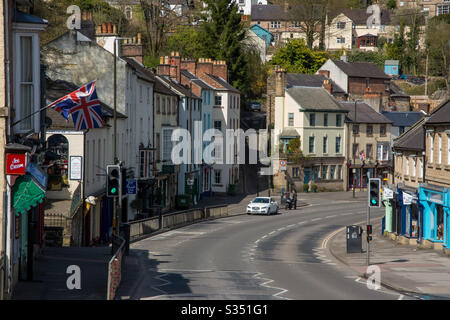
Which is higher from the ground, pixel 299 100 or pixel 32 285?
pixel 299 100

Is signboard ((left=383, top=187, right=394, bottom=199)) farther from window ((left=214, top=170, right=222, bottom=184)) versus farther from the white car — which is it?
window ((left=214, top=170, right=222, bottom=184))

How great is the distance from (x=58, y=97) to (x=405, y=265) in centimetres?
1996

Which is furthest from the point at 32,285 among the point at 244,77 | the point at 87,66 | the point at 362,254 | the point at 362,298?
the point at 244,77

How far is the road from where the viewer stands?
25.7m

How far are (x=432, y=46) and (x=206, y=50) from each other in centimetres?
5245

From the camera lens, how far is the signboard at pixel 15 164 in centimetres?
2111

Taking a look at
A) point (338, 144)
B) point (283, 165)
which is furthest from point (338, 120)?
point (283, 165)

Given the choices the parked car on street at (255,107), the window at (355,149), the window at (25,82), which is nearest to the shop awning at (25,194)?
the window at (25,82)

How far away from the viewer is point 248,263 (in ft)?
114

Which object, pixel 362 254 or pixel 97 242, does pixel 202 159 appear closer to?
pixel 97 242

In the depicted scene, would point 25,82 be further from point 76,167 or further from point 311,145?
point 311,145

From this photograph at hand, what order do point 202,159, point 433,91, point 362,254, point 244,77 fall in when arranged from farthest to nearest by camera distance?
point 433,91, point 244,77, point 202,159, point 362,254

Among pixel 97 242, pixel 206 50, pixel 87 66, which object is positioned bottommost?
pixel 97 242
